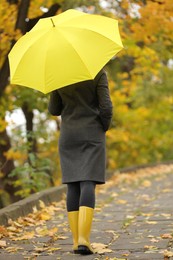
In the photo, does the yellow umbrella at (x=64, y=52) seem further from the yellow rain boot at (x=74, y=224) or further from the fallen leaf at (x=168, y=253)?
the fallen leaf at (x=168, y=253)

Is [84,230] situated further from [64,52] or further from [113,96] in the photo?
[113,96]

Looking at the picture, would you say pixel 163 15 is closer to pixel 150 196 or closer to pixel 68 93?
pixel 150 196

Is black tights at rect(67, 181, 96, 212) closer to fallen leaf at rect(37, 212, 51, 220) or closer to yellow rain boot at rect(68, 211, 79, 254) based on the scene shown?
yellow rain boot at rect(68, 211, 79, 254)

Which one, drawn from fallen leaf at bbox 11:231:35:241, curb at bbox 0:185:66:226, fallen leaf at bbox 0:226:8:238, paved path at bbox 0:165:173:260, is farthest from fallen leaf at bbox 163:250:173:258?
curb at bbox 0:185:66:226

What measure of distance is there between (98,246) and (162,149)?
15.5 m

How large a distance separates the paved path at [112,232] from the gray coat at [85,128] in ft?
2.19

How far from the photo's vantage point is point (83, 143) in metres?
4.91

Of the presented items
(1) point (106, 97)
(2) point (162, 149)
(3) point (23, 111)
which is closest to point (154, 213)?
(1) point (106, 97)

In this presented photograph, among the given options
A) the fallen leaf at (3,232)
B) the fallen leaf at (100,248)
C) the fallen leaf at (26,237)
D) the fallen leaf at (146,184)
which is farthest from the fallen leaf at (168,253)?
the fallen leaf at (146,184)

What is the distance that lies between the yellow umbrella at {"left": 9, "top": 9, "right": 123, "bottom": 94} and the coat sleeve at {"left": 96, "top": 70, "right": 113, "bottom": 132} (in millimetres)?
245

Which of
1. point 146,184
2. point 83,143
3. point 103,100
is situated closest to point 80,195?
point 83,143

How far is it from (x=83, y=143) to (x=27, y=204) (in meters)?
2.87

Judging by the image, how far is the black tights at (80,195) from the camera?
484 centimetres

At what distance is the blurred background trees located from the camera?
28.9ft
